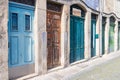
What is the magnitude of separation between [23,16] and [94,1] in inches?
294

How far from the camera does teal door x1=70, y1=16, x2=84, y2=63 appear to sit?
38.6 ft

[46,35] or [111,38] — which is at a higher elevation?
[46,35]

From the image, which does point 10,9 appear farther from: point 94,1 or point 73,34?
point 94,1

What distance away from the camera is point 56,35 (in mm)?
10328

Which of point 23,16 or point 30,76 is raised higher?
point 23,16

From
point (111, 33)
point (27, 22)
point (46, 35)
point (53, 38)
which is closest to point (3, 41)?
point (27, 22)

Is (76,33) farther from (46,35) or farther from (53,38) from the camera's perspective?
(46,35)

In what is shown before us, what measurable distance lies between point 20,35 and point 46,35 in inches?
57.3

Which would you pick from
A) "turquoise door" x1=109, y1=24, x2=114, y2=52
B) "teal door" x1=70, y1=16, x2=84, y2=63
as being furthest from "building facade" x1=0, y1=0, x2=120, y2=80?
"turquoise door" x1=109, y1=24, x2=114, y2=52

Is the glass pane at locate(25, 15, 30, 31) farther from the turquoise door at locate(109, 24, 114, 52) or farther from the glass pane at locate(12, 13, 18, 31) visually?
the turquoise door at locate(109, 24, 114, 52)

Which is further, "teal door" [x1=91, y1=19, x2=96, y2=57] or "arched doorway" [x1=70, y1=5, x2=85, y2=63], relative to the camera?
"teal door" [x1=91, y1=19, x2=96, y2=57]

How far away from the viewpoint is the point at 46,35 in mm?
9242

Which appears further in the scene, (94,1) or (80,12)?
(94,1)

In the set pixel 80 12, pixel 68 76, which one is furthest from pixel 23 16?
pixel 80 12
